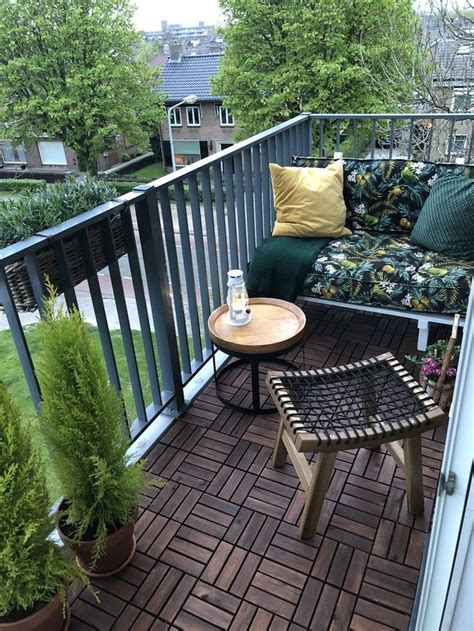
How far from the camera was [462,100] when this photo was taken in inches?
275

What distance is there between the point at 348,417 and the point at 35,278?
110 cm

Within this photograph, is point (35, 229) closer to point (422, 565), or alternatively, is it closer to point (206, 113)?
point (422, 565)

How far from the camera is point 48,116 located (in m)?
15.7

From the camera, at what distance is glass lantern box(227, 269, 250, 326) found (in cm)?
223

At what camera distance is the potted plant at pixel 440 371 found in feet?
7.07

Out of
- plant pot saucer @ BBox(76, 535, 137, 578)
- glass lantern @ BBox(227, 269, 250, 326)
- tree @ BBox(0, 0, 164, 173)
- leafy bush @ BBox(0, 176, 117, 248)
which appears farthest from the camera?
tree @ BBox(0, 0, 164, 173)

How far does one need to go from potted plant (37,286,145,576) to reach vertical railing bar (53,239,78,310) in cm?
19

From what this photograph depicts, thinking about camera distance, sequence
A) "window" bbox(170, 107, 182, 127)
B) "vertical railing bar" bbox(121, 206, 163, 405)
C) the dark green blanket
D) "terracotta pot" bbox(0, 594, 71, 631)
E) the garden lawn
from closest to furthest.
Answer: "terracotta pot" bbox(0, 594, 71, 631), "vertical railing bar" bbox(121, 206, 163, 405), the dark green blanket, the garden lawn, "window" bbox(170, 107, 182, 127)

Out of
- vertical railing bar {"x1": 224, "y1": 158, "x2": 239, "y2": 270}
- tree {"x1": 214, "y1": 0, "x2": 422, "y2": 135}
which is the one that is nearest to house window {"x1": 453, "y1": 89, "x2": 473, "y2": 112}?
tree {"x1": 214, "y1": 0, "x2": 422, "y2": 135}

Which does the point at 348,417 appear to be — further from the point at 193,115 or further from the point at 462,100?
the point at 193,115

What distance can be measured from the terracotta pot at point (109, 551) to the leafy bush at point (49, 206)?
885 millimetres

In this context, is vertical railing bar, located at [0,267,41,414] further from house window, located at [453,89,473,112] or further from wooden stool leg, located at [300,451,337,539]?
house window, located at [453,89,473,112]

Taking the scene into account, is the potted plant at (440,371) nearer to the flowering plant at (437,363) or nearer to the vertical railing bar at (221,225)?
the flowering plant at (437,363)

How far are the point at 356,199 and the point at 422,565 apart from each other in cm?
219
